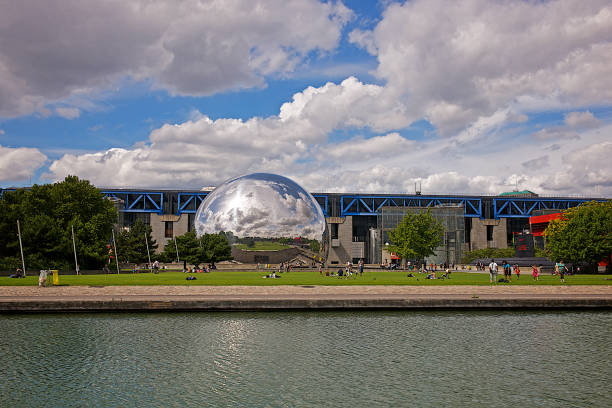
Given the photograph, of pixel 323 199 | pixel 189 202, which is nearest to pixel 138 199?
pixel 189 202

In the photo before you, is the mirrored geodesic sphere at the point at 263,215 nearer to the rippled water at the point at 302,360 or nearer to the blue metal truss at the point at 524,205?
the rippled water at the point at 302,360

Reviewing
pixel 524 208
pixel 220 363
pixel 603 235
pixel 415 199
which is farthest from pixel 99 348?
pixel 524 208

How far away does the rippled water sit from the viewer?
1248 centimetres

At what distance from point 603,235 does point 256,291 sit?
129 ft

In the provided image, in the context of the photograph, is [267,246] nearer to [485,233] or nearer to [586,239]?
[586,239]

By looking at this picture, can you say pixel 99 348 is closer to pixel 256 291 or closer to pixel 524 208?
pixel 256 291

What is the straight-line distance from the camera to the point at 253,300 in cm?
2416

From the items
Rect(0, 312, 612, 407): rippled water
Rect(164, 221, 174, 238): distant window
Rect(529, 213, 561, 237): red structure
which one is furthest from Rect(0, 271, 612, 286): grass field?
Rect(164, 221, 174, 238): distant window

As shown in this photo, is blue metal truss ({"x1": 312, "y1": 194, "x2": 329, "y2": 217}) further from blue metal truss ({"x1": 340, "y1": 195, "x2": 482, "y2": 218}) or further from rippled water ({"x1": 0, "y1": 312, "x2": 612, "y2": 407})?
rippled water ({"x1": 0, "y1": 312, "x2": 612, "y2": 407})

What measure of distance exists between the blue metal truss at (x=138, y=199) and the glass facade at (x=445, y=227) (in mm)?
47869

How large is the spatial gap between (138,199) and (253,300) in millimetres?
93751

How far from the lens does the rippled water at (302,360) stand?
41.0 ft

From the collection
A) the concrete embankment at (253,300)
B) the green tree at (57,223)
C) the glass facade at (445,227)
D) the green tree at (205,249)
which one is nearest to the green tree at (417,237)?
the green tree at (205,249)

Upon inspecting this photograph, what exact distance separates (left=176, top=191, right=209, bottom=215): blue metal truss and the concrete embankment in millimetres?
81792
